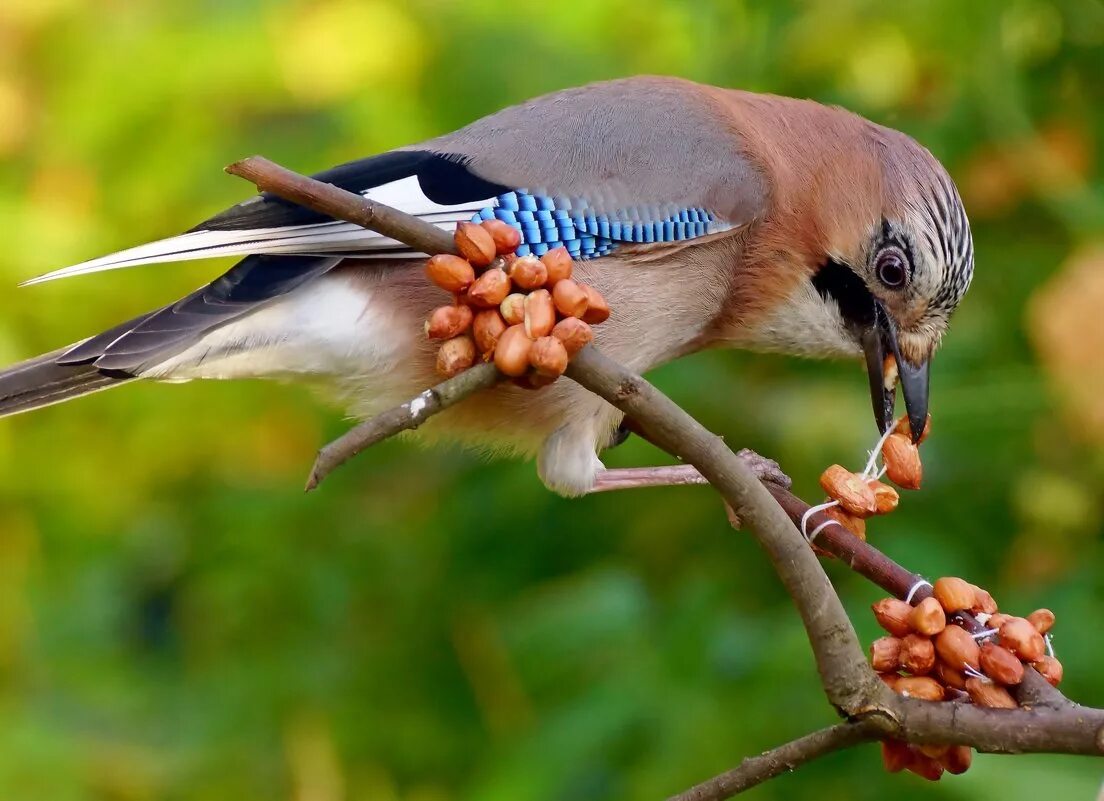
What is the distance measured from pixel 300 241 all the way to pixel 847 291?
1243mm

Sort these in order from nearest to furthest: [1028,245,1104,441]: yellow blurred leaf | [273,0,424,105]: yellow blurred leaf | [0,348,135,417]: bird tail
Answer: [0,348,135,417]: bird tail → [1028,245,1104,441]: yellow blurred leaf → [273,0,424,105]: yellow blurred leaf

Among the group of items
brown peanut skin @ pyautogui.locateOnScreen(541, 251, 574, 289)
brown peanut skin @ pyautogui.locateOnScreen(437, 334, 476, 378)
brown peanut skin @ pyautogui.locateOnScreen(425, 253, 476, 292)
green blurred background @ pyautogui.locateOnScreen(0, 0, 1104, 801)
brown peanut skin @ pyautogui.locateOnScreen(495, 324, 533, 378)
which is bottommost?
green blurred background @ pyautogui.locateOnScreen(0, 0, 1104, 801)

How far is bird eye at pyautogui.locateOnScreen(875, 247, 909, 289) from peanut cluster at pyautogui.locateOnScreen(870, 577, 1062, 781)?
130cm

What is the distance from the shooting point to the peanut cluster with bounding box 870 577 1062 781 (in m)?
1.84

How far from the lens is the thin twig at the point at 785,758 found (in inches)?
70.4

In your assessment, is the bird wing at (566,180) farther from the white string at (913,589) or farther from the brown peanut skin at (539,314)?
the white string at (913,589)

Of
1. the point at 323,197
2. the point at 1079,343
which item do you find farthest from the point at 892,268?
the point at 323,197

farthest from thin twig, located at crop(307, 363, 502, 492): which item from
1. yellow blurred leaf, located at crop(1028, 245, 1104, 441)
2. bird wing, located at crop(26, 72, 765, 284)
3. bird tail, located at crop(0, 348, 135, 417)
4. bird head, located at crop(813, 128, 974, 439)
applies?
yellow blurred leaf, located at crop(1028, 245, 1104, 441)

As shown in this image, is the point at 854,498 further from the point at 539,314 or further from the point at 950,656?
the point at 539,314

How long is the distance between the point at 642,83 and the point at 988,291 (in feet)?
3.56

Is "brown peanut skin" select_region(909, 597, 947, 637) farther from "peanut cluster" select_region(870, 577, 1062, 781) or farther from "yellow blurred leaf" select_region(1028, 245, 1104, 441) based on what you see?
"yellow blurred leaf" select_region(1028, 245, 1104, 441)

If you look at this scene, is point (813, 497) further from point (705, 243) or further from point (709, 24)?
point (709, 24)

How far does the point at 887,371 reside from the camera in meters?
3.22

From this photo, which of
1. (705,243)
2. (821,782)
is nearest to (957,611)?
(821,782)
